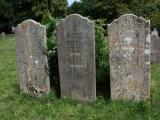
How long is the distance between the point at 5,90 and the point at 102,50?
2.64 meters

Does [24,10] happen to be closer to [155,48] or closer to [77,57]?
[155,48]

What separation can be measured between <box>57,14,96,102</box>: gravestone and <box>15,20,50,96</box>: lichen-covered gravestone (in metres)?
0.46

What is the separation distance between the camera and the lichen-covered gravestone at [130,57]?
8422 mm

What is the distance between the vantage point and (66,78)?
8.98 metres

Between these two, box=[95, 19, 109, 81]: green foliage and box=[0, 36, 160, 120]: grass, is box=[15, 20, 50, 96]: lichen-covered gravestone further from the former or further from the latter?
box=[95, 19, 109, 81]: green foliage

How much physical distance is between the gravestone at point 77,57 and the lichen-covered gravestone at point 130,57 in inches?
17.4

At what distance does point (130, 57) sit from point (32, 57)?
89.3 inches

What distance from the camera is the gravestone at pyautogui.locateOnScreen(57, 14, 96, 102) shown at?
28.2ft

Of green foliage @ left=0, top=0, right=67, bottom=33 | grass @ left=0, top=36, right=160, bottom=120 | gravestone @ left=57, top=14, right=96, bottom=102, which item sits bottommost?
grass @ left=0, top=36, right=160, bottom=120

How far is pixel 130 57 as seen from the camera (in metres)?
8.55

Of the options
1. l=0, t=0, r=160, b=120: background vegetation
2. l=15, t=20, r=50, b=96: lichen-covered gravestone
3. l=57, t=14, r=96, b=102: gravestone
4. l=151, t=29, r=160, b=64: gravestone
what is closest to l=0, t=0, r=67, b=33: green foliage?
l=151, t=29, r=160, b=64: gravestone

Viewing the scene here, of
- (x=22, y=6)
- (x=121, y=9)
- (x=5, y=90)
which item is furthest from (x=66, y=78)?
(x=22, y=6)

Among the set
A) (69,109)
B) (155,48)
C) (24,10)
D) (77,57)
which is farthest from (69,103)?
(24,10)

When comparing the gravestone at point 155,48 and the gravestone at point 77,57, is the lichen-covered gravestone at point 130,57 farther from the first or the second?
the gravestone at point 155,48
